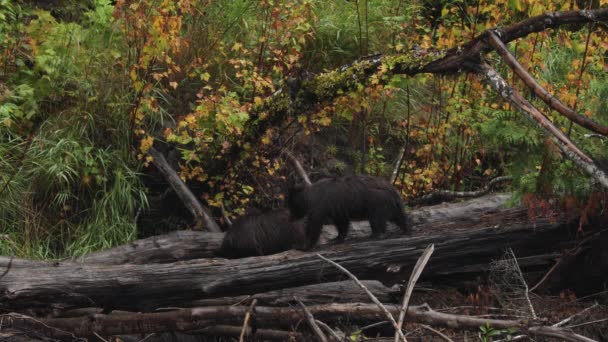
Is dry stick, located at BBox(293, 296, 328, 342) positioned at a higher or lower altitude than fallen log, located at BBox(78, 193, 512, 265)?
lower

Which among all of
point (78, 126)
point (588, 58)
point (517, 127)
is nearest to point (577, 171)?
point (517, 127)

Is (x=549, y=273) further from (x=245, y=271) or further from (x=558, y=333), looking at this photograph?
(x=245, y=271)

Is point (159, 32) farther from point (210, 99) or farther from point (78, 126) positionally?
point (78, 126)

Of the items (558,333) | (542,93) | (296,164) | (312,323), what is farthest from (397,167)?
(558,333)


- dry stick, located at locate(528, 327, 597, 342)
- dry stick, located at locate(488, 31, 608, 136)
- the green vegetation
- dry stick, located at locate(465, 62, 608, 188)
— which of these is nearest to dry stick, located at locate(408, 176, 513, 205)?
the green vegetation

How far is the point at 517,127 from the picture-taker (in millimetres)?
7078

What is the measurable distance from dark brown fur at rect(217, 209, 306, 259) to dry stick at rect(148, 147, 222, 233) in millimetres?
961

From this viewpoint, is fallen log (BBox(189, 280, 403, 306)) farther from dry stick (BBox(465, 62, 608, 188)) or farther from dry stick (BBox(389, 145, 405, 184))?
dry stick (BBox(389, 145, 405, 184))

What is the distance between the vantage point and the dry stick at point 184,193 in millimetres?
9164

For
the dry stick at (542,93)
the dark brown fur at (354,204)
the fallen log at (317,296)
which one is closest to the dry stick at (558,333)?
the dry stick at (542,93)

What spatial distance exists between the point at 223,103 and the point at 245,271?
98.6 inches

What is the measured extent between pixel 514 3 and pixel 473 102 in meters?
2.03

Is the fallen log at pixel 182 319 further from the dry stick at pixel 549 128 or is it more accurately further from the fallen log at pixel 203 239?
the dry stick at pixel 549 128

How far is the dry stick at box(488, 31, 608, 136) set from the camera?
6.20 metres
